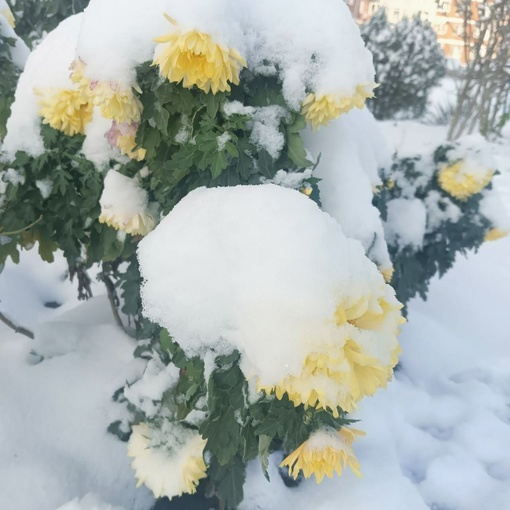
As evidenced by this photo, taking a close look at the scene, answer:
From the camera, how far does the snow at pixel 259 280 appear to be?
2.17 ft

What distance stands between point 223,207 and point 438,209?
168cm

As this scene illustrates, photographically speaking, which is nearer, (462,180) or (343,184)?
(343,184)

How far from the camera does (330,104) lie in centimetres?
97

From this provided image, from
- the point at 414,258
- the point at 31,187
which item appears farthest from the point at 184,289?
the point at 414,258

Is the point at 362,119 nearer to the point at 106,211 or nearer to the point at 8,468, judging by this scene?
the point at 106,211

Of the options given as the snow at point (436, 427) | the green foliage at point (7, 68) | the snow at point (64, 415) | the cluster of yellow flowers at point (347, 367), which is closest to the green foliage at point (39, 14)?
the green foliage at point (7, 68)

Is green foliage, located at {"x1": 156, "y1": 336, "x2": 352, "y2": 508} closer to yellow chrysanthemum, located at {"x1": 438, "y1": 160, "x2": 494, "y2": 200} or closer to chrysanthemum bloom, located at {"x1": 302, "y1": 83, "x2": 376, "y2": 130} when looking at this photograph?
chrysanthemum bloom, located at {"x1": 302, "y1": 83, "x2": 376, "y2": 130}

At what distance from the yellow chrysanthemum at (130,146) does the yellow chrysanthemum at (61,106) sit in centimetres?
18

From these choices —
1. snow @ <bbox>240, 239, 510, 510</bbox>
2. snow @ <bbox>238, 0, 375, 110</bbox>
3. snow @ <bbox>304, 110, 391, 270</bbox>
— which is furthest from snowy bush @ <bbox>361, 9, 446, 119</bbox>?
snow @ <bbox>238, 0, 375, 110</bbox>

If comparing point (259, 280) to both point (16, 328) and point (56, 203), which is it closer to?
point (56, 203)

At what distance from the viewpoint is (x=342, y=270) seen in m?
0.69

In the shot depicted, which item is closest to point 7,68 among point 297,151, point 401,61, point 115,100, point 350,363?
point 115,100

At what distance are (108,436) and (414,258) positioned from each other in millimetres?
1541

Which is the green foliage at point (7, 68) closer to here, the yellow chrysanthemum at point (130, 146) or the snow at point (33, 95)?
the snow at point (33, 95)
